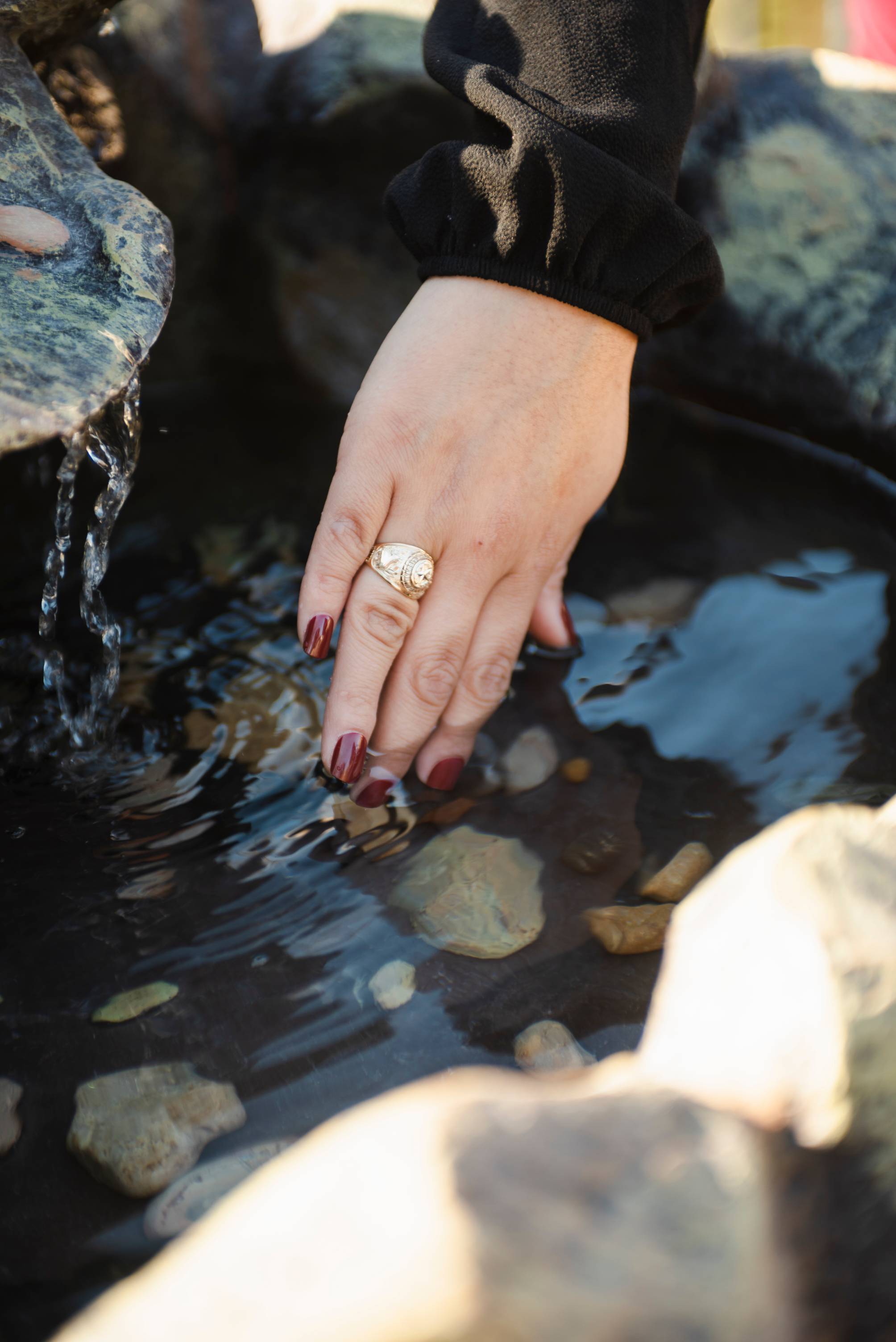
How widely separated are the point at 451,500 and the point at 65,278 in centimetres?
56

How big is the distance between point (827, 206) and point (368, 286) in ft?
3.37

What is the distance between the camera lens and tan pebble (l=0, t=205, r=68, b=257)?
4.02 feet

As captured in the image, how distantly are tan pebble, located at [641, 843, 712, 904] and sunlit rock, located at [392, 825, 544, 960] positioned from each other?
0.48ft

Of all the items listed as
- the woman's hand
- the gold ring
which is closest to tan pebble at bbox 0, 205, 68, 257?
the woman's hand

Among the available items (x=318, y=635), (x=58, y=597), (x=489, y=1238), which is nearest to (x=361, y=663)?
(x=318, y=635)

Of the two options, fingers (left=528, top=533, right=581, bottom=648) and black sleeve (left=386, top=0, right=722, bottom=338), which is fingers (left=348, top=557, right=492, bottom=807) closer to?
fingers (left=528, top=533, right=581, bottom=648)

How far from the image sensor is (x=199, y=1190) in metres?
0.87

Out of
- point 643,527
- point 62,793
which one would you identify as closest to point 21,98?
point 62,793

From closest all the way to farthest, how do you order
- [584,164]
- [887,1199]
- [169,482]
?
[887,1199]
[584,164]
[169,482]

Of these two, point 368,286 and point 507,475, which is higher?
point 507,475

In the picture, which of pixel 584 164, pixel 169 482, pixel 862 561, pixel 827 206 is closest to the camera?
pixel 584 164

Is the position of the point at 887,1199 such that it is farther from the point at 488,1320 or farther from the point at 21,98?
the point at 21,98

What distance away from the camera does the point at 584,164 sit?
121 cm

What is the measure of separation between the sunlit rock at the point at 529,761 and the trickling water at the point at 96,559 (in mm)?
651
